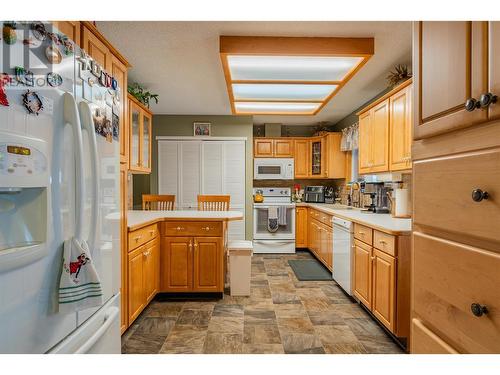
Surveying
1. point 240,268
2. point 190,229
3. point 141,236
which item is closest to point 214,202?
point 190,229

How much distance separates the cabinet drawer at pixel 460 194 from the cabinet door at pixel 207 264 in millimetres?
2307

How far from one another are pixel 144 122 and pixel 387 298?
3.07 meters

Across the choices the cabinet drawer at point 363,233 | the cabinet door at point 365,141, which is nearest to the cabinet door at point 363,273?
the cabinet drawer at point 363,233

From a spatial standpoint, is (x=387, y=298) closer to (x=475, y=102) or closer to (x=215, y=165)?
(x=475, y=102)

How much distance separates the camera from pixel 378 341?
2.28m

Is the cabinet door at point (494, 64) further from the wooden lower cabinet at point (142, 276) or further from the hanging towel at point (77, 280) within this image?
the wooden lower cabinet at point (142, 276)

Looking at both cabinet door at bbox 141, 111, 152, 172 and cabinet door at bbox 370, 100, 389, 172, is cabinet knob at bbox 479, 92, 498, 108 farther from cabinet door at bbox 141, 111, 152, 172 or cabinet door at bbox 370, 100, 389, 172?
cabinet door at bbox 141, 111, 152, 172

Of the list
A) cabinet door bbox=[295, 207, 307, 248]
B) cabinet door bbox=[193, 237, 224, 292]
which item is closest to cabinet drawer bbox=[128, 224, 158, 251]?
cabinet door bbox=[193, 237, 224, 292]

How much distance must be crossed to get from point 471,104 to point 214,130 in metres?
4.79

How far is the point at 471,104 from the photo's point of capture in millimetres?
685

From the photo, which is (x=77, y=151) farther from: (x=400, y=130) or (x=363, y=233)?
(x=400, y=130)

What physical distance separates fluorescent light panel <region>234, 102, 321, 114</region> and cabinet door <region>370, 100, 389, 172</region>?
0.75 m

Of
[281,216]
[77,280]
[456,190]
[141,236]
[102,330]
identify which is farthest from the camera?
[281,216]

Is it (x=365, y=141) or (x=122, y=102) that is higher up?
(x=122, y=102)
